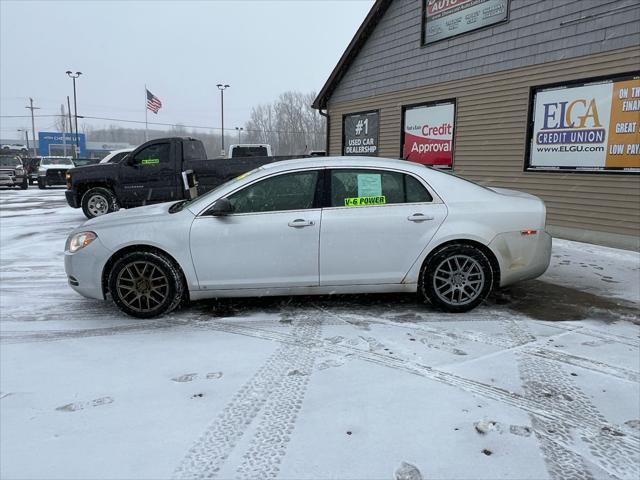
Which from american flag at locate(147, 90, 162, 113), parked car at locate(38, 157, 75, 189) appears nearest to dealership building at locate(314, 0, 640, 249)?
parked car at locate(38, 157, 75, 189)

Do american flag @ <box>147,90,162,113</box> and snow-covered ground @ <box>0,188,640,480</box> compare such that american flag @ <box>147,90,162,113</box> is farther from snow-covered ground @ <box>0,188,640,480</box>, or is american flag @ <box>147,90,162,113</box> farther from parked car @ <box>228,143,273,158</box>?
snow-covered ground @ <box>0,188,640,480</box>

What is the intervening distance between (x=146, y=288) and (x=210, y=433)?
2208mm

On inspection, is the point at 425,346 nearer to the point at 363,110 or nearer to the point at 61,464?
the point at 61,464

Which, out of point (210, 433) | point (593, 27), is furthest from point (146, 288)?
point (593, 27)

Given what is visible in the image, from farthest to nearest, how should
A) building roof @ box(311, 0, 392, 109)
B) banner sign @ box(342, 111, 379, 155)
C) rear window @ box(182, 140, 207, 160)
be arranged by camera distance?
banner sign @ box(342, 111, 379, 155)
building roof @ box(311, 0, 392, 109)
rear window @ box(182, 140, 207, 160)

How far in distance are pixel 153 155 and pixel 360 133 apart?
6752 millimetres

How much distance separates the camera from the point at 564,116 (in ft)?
29.3

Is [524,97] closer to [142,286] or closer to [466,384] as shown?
[466,384]

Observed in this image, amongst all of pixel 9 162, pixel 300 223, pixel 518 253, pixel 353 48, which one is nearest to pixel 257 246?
pixel 300 223

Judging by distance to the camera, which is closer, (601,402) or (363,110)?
(601,402)

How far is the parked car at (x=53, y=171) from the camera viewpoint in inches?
953

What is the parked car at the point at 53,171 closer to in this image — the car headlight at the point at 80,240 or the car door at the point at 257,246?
the car headlight at the point at 80,240

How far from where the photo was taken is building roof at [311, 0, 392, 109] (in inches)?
540

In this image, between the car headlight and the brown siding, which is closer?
the car headlight
